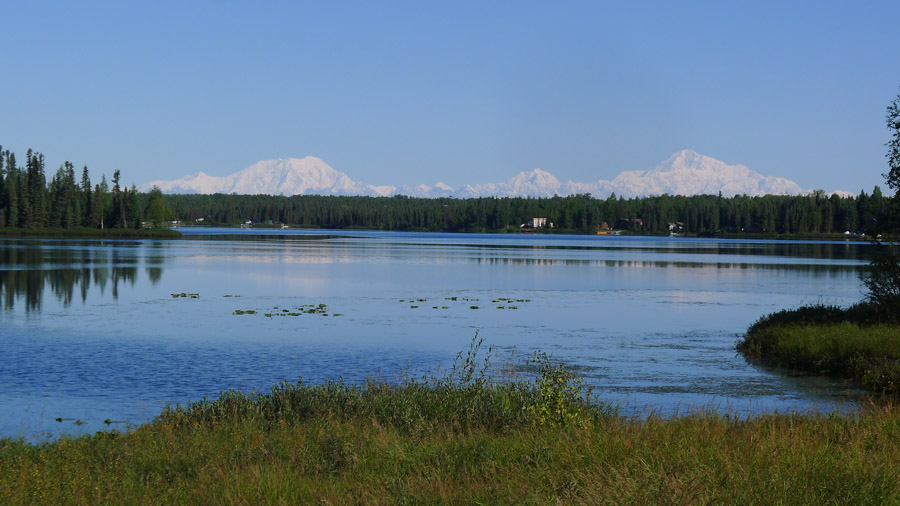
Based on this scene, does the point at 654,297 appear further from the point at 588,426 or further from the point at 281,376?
the point at 588,426

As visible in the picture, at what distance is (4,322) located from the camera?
39750mm

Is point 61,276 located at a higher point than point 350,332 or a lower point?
higher

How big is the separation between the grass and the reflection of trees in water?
3664 cm

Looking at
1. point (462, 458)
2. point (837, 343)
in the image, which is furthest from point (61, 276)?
point (462, 458)

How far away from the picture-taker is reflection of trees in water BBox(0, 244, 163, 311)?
173ft

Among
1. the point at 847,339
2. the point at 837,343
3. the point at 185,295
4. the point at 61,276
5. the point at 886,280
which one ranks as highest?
the point at 886,280

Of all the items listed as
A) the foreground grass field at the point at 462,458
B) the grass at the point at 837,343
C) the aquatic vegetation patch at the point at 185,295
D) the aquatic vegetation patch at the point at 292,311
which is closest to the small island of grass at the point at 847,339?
the grass at the point at 837,343

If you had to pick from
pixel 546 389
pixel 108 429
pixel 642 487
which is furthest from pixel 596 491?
pixel 108 429

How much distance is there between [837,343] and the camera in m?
29.5

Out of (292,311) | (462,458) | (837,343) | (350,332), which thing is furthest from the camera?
(292,311)

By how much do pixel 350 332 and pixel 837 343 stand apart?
1981 cm

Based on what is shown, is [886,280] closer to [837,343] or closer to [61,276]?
[837,343]

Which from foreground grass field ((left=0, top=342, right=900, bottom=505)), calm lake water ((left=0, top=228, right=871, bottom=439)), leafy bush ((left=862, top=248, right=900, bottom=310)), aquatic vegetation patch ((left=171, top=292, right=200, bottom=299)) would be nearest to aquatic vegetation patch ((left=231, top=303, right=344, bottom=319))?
calm lake water ((left=0, top=228, right=871, bottom=439))

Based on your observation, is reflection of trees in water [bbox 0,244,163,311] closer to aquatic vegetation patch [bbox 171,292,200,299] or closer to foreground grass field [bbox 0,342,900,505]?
aquatic vegetation patch [bbox 171,292,200,299]
